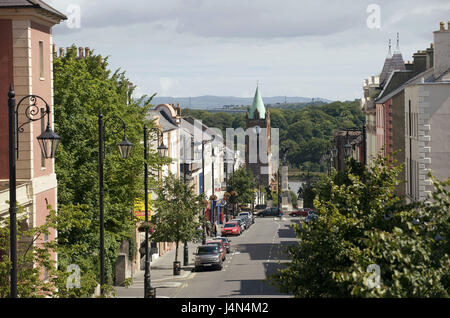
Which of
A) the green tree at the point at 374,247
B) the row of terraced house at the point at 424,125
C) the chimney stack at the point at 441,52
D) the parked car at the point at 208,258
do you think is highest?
the chimney stack at the point at 441,52

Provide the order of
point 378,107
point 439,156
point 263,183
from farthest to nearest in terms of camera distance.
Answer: point 263,183, point 378,107, point 439,156

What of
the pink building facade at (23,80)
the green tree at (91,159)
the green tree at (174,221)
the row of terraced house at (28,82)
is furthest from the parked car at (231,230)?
the pink building facade at (23,80)

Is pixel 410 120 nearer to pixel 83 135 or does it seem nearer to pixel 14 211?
pixel 83 135

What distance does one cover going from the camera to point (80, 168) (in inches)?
1507

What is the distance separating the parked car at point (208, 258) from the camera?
48.4 metres

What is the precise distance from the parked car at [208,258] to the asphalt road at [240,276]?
0.45 metres

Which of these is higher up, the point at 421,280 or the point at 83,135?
the point at 83,135

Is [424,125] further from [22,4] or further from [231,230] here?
[231,230]

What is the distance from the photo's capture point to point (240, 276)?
4491 cm

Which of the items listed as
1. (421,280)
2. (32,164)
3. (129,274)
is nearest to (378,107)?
(129,274)

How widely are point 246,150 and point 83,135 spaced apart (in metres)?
156

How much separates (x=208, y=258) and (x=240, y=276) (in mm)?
4066

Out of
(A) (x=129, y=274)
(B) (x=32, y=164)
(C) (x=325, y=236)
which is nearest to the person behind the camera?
(C) (x=325, y=236)

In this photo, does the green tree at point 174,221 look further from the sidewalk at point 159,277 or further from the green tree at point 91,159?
the green tree at point 91,159
